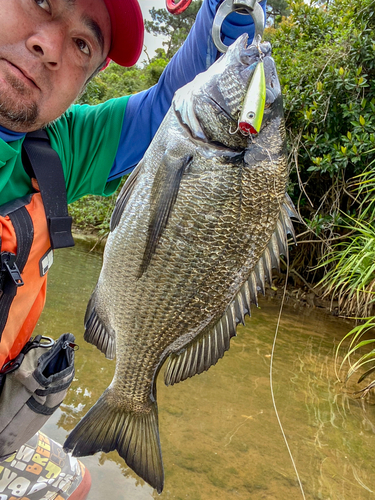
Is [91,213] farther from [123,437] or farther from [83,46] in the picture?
[123,437]

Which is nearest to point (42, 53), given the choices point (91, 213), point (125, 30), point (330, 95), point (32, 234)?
point (125, 30)

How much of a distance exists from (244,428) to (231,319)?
133 centimetres

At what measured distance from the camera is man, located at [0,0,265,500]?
131 cm

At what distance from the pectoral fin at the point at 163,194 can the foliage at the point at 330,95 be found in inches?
131

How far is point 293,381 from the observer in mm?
3188

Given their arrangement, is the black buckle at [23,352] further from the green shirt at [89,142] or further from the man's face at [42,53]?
the man's face at [42,53]

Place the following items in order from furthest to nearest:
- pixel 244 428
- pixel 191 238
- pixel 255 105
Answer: pixel 244 428
pixel 191 238
pixel 255 105

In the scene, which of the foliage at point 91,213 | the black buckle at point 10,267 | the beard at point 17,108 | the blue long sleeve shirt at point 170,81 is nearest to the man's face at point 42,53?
the beard at point 17,108

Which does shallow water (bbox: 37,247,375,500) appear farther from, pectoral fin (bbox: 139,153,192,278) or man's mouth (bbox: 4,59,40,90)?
man's mouth (bbox: 4,59,40,90)

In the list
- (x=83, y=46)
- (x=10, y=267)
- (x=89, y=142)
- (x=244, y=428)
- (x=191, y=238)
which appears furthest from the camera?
(x=244, y=428)

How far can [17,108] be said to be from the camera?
1312 mm

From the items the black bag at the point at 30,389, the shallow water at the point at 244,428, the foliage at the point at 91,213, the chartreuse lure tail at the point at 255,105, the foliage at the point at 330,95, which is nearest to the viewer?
the chartreuse lure tail at the point at 255,105

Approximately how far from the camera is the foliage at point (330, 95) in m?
4.77

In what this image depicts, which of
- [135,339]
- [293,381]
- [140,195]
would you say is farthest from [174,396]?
[140,195]
